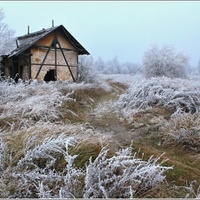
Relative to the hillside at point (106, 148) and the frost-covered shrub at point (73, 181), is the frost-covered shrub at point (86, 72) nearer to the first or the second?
the hillside at point (106, 148)

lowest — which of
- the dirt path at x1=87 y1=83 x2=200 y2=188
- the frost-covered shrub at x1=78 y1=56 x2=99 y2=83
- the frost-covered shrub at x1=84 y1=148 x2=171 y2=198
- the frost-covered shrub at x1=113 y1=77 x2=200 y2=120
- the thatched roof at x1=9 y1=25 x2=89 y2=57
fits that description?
the dirt path at x1=87 y1=83 x2=200 y2=188

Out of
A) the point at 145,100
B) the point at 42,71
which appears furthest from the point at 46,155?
the point at 42,71

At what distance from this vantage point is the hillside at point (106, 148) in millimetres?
2854

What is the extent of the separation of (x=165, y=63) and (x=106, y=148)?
20487mm

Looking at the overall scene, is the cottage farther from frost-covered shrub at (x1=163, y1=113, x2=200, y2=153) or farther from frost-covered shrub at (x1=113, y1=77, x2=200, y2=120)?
frost-covered shrub at (x1=163, y1=113, x2=200, y2=153)

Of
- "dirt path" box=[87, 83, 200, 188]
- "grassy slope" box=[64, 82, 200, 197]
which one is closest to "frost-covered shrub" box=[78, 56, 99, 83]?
"grassy slope" box=[64, 82, 200, 197]

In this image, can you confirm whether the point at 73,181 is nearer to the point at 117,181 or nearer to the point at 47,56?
the point at 117,181

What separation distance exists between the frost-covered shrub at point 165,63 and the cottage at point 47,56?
8.41m

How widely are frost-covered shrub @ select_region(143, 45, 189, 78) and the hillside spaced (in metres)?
13.2

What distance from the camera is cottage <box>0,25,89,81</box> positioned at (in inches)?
593

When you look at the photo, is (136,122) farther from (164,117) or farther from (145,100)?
(145,100)

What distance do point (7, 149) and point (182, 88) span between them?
24.4ft

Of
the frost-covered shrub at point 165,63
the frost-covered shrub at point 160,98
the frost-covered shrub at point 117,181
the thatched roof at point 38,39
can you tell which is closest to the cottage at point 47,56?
the thatched roof at point 38,39

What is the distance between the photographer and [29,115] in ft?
19.3
